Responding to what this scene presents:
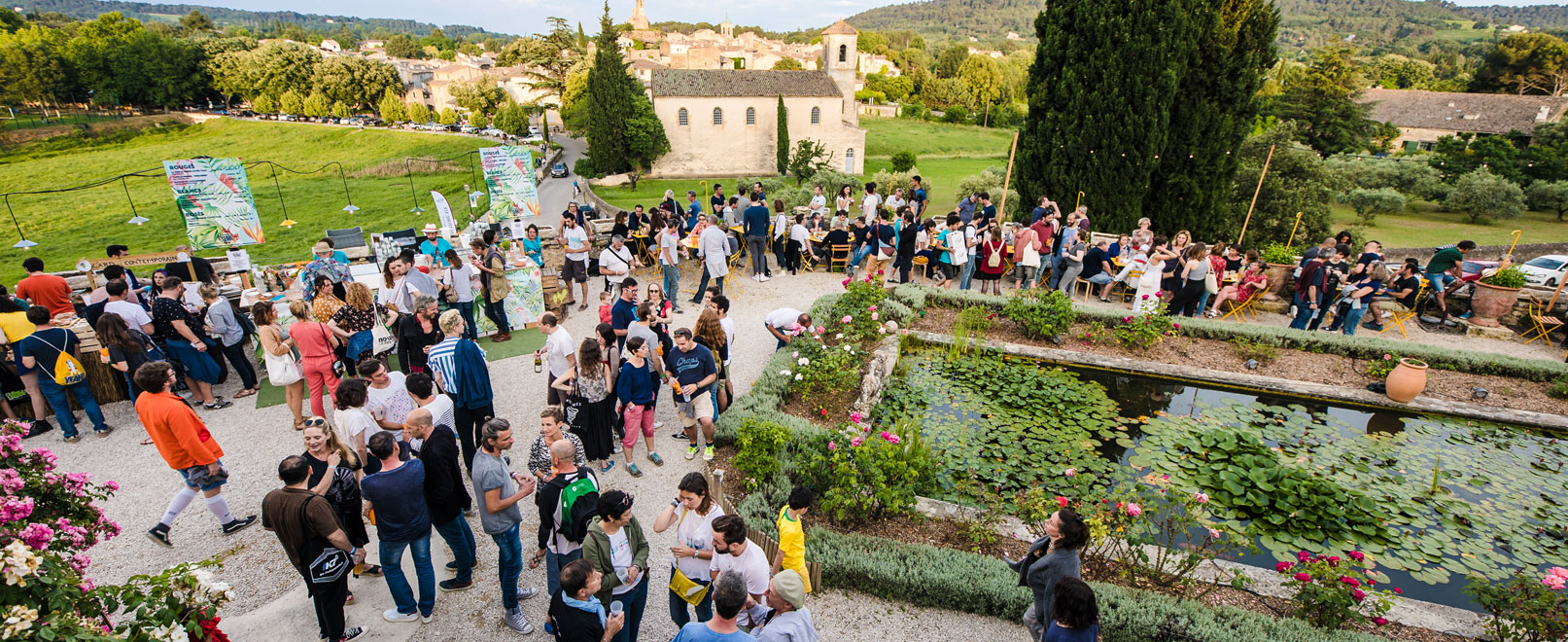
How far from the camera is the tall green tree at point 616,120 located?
114 feet

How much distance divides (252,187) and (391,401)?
147 feet

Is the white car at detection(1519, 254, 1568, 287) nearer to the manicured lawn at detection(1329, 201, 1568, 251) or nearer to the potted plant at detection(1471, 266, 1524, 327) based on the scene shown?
the manicured lawn at detection(1329, 201, 1568, 251)

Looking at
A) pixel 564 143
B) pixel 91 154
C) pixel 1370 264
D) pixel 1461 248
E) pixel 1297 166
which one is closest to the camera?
pixel 1370 264

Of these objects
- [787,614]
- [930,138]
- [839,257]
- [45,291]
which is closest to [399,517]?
[787,614]

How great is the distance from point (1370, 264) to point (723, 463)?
417 inches

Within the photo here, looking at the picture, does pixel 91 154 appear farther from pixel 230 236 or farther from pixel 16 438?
pixel 16 438

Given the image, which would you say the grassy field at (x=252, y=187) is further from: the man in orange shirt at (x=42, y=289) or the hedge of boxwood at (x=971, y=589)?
the hedge of boxwood at (x=971, y=589)

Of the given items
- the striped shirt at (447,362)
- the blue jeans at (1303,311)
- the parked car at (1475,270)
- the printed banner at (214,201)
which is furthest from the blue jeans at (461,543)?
the parked car at (1475,270)

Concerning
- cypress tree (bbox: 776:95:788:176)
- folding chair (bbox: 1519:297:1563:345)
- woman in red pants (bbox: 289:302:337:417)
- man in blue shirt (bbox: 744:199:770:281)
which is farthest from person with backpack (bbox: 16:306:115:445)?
cypress tree (bbox: 776:95:788:176)

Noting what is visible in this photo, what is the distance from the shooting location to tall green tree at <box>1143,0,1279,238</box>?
567 inches

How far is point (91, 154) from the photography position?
4891 cm

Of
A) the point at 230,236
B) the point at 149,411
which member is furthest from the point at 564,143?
the point at 149,411

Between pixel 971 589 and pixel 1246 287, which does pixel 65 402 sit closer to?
pixel 971 589

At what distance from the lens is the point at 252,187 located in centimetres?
3884
